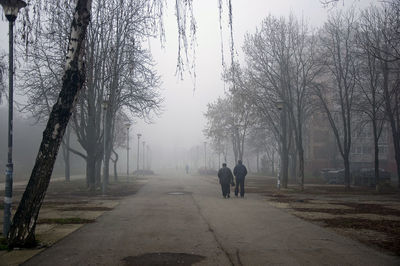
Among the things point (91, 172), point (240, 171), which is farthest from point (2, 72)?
point (240, 171)

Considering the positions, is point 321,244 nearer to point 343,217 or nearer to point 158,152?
point 343,217

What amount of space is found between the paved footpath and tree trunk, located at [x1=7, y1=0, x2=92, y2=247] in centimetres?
67

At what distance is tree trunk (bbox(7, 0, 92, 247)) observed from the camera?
746 centimetres

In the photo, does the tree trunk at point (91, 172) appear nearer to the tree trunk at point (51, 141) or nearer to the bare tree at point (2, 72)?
the bare tree at point (2, 72)

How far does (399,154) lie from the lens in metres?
27.1

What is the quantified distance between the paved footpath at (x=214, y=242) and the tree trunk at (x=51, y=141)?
673 mm

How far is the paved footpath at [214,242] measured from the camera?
22.1ft

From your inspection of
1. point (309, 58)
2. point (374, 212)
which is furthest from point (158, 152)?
point (374, 212)

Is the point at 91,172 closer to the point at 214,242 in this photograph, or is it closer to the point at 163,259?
the point at 214,242

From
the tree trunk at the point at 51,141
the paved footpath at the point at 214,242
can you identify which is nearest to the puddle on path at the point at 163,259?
the paved footpath at the point at 214,242

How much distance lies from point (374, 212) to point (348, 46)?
52.8 ft

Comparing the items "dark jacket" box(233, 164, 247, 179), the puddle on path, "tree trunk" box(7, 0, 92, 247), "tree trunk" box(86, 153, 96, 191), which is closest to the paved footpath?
the puddle on path

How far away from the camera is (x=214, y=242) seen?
826 centimetres

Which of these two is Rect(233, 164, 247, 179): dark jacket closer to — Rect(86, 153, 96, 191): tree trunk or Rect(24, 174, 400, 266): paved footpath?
Rect(24, 174, 400, 266): paved footpath
